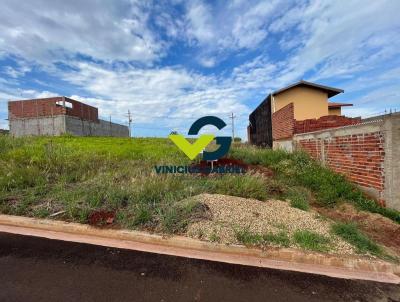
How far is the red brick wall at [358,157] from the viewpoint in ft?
16.0

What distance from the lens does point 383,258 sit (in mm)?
3164

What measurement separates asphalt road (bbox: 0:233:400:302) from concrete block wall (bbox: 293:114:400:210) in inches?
99.8

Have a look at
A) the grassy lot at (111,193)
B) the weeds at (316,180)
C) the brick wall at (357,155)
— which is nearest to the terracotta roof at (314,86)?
the weeds at (316,180)

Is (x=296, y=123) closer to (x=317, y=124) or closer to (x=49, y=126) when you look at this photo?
(x=317, y=124)

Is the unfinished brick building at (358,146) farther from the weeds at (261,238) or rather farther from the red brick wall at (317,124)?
the weeds at (261,238)

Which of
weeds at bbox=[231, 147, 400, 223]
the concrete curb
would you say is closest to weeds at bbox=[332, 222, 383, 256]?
the concrete curb

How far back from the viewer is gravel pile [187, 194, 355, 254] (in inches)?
139

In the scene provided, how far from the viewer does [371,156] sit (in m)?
5.08

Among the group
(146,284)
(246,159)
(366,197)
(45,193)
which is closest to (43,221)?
(45,193)

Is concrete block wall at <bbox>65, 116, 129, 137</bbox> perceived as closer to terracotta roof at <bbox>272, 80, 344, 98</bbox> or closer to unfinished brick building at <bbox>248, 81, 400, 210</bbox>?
terracotta roof at <bbox>272, 80, 344, 98</bbox>

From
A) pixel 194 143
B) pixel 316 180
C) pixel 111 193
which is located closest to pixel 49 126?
pixel 194 143

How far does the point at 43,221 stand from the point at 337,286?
437 cm

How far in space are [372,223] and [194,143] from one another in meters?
5.77

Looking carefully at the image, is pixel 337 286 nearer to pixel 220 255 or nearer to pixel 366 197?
pixel 220 255
